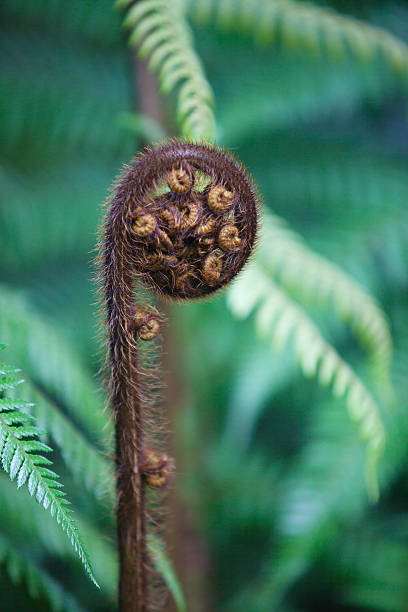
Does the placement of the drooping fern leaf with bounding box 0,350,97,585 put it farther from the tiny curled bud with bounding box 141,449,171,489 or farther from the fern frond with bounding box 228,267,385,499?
the fern frond with bounding box 228,267,385,499

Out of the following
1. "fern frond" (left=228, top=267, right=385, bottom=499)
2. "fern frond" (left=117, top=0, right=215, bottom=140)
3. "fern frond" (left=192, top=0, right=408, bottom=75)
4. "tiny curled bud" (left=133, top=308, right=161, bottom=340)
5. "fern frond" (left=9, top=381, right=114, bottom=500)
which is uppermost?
"fern frond" (left=192, top=0, right=408, bottom=75)

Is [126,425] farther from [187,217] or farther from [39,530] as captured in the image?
[39,530]

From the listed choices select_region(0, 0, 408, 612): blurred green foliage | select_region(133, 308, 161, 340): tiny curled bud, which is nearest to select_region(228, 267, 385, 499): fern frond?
select_region(0, 0, 408, 612): blurred green foliage

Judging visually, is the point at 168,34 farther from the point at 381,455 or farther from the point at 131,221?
the point at 381,455

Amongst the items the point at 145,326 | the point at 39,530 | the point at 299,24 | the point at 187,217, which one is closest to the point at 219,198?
the point at 187,217

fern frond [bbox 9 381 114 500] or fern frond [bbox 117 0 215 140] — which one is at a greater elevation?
fern frond [bbox 117 0 215 140]

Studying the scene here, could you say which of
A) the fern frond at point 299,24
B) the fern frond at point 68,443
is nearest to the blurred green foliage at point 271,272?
the fern frond at point 299,24

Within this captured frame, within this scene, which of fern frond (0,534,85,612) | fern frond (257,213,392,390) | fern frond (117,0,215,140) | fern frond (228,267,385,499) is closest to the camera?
fern frond (0,534,85,612)
